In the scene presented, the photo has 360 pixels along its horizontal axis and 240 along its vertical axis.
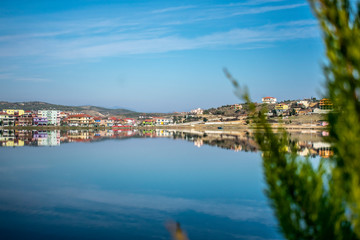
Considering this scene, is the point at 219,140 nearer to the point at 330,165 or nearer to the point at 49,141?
the point at 49,141

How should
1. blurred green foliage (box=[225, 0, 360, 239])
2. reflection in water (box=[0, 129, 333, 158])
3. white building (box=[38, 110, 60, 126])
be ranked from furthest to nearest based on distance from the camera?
white building (box=[38, 110, 60, 126])
reflection in water (box=[0, 129, 333, 158])
blurred green foliage (box=[225, 0, 360, 239])

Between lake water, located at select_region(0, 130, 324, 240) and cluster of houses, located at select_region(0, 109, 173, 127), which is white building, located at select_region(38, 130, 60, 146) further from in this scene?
cluster of houses, located at select_region(0, 109, 173, 127)

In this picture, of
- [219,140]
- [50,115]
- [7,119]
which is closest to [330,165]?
[219,140]

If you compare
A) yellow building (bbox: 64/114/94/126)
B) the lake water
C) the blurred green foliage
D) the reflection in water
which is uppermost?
yellow building (bbox: 64/114/94/126)

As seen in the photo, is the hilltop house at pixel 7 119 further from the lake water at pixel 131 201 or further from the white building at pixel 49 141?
the lake water at pixel 131 201

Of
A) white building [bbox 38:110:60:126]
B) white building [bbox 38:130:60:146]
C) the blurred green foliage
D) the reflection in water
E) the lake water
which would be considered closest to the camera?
the blurred green foliage

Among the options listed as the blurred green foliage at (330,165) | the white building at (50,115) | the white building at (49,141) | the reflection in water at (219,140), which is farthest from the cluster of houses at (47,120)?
the blurred green foliage at (330,165)

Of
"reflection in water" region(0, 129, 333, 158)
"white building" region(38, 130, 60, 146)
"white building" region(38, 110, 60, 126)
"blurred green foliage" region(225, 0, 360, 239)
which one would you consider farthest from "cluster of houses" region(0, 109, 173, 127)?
"blurred green foliage" region(225, 0, 360, 239)

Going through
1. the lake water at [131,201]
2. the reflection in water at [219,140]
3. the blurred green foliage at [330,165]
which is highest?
the blurred green foliage at [330,165]

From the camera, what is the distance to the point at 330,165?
9.29 ft

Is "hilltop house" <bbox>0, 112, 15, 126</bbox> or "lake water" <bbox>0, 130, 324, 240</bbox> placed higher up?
"hilltop house" <bbox>0, 112, 15, 126</bbox>

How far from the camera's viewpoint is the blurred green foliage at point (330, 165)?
2.39 meters

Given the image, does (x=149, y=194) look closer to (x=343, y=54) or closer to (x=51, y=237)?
(x=51, y=237)

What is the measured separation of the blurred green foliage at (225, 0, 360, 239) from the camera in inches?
94.1
